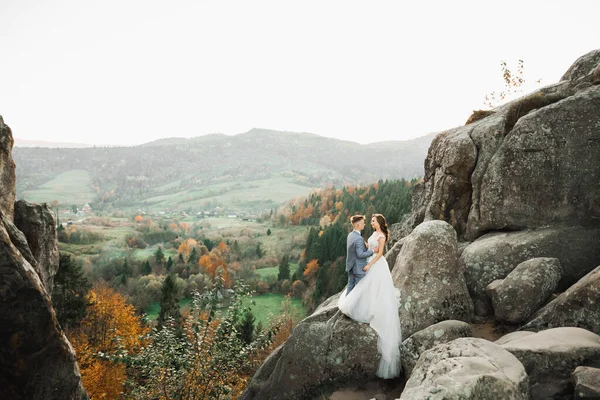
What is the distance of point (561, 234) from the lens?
14.2m

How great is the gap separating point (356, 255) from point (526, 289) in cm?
544

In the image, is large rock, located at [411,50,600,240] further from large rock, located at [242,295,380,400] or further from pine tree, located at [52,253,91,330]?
pine tree, located at [52,253,91,330]

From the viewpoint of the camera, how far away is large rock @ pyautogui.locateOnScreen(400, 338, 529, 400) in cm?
768

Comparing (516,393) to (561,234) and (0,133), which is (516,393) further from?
(0,133)

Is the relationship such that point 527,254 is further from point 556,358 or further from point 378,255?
Answer: point 556,358

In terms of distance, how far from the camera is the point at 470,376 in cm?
786

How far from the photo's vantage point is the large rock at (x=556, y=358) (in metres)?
8.67

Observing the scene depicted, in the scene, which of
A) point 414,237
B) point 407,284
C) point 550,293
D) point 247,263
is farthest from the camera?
point 247,263

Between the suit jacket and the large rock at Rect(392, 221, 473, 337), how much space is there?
1.91m

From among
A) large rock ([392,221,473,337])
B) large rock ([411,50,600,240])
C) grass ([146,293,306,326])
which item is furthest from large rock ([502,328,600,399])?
grass ([146,293,306,326])

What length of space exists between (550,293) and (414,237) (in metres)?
4.67

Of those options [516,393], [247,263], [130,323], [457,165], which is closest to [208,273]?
[247,263]

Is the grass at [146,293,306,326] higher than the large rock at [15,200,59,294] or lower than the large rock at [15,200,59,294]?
lower

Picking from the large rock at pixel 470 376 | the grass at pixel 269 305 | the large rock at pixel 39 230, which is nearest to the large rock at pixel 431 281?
the large rock at pixel 470 376
